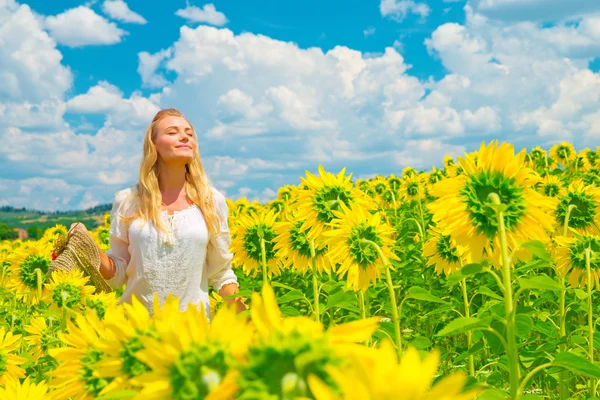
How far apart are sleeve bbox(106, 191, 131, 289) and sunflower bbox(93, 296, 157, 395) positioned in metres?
3.47

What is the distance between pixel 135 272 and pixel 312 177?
164 centimetres

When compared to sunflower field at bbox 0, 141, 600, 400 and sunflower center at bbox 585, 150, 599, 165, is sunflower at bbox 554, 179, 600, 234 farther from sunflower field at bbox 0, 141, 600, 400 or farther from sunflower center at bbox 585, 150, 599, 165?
sunflower center at bbox 585, 150, 599, 165

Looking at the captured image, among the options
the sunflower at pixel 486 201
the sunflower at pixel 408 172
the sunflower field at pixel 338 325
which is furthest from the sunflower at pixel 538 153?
the sunflower at pixel 486 201

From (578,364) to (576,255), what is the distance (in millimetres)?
1999

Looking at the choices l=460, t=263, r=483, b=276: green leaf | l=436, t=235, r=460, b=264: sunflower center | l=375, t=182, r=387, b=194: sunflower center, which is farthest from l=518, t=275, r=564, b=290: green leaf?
l=375, t=182, r=387, b=194: sunflower center

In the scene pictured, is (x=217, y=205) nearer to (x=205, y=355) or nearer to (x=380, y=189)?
(x=205, y=355)

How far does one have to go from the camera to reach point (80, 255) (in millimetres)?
3998

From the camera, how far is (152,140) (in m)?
4.58

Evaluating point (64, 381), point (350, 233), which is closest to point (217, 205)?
point (350, 233)

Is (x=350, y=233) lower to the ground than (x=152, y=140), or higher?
lower

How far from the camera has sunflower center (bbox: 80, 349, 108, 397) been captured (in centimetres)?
120

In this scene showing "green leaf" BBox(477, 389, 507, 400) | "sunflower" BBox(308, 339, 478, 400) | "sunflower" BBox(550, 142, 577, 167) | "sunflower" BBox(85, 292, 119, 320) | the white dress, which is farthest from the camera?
"sunflower" BBox(550, 142, 577, 167)

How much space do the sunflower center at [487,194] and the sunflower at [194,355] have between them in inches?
53.8

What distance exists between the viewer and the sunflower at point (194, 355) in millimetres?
871
